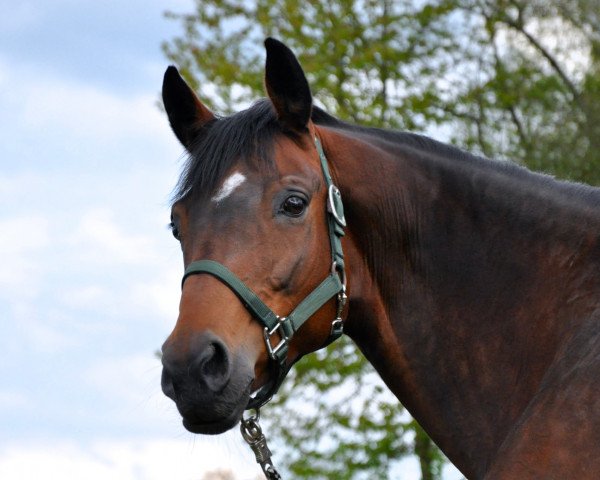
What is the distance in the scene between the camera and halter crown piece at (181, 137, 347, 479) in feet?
13.6

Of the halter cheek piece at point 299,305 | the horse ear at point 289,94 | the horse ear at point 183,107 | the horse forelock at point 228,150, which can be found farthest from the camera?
the horse ear at point 183,107

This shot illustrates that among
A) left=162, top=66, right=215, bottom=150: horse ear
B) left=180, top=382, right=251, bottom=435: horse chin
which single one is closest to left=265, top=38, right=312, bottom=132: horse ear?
left=162, top=66, right=215, bottom=150: horse ear

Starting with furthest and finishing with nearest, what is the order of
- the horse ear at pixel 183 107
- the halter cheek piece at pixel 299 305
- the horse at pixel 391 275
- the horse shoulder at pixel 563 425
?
the horse ear at pixel 183 107
the halter cheek piece at pixel 299 305
the horse at pixel 391 275
the horse shoulder at pixel 563 425

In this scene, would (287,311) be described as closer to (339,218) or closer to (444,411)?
(339,218)

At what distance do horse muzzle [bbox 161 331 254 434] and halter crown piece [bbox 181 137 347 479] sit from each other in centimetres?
25

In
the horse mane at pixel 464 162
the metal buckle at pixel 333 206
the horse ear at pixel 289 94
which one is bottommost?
Result: the metal buckle at pixel 333 206

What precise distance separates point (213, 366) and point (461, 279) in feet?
4.17

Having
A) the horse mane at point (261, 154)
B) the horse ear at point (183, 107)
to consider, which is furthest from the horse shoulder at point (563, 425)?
the horse ear at point (183, 107)

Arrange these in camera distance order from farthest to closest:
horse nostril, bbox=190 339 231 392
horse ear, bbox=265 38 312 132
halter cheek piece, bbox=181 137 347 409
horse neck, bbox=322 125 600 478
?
horse ear, bbox=265 38 312 132
horse neck, bbox=322 125 600 478
halter cheek piece, bbox=181 137 347 409
horse nostril, bbox=190 339 231 392

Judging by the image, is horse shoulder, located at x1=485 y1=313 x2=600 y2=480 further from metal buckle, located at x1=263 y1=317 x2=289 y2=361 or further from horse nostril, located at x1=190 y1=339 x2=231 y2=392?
horse nostril, located at x1=190 y1=339 x2=231 y2=392

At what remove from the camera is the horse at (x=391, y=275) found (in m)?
4.02

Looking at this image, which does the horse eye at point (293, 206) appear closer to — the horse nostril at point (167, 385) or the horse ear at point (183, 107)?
the horse ear at point (183, 107)

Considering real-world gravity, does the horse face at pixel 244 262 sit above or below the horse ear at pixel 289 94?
below

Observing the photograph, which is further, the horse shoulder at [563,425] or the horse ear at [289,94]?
the horse ear at [289,94]
